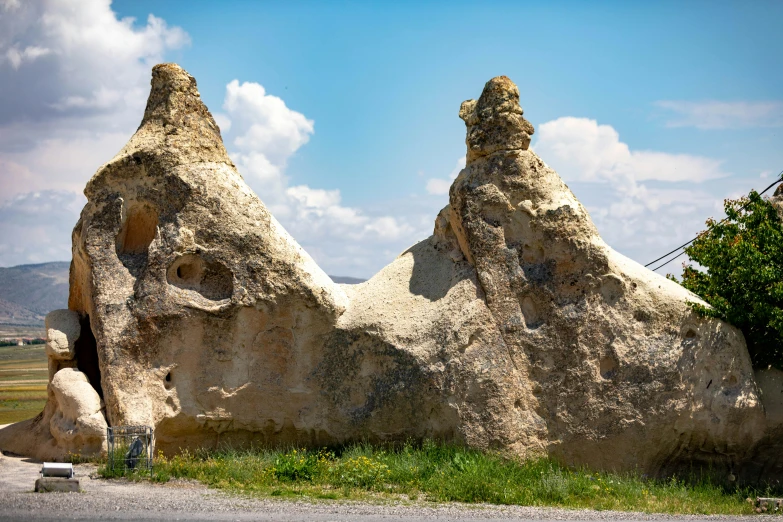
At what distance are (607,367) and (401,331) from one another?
3877 mm

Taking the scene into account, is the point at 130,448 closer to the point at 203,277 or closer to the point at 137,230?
the point at 203,277

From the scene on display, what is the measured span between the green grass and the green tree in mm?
2812

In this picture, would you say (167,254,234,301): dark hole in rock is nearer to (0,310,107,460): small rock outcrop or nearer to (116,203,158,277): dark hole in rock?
(116,203,158,277): dark hole in rock

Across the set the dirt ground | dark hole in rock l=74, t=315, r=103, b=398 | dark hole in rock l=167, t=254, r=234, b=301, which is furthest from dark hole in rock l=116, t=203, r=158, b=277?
the dirt ground

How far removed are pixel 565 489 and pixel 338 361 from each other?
16.2ft

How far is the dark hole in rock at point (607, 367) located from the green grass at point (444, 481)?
1.78 meters

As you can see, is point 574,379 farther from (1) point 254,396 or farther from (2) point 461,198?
(1) point 254,396

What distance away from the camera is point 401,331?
15.8 m

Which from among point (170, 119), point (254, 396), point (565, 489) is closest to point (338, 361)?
point (254, 396)

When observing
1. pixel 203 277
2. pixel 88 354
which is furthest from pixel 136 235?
pixel 88 354

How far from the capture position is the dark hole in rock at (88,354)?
17.2 m

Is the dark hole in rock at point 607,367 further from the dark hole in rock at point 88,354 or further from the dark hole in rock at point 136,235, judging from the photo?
the dark hole in rock at point 88,354

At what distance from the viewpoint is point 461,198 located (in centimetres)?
1606

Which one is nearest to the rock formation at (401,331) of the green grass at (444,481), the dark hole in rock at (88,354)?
the dark hole in rock at (88,354)
